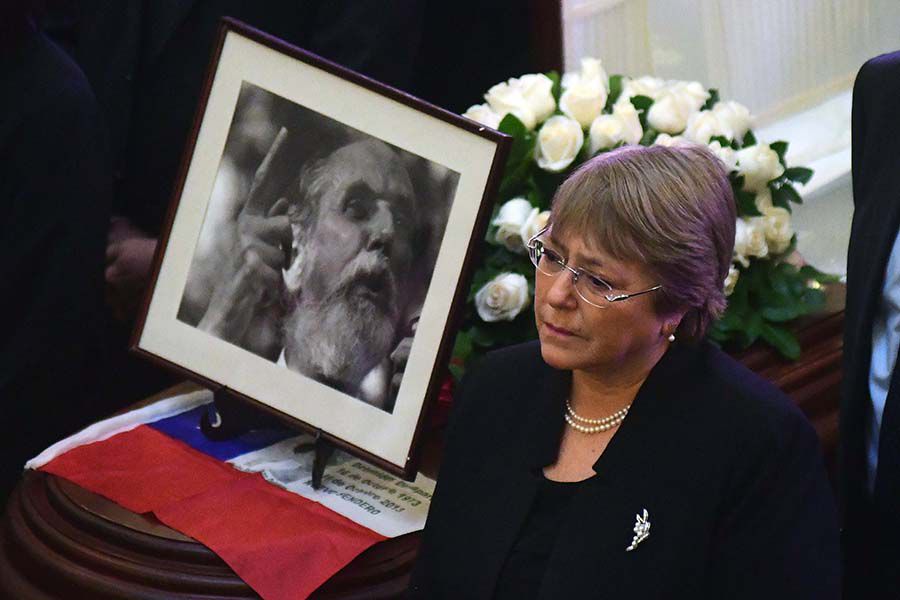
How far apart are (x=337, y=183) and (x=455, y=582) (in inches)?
25.9

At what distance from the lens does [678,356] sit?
1.86 m

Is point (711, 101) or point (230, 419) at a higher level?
point (711, 101)

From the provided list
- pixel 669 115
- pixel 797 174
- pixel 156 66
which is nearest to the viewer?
pixel 669 115

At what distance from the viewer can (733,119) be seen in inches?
98.1

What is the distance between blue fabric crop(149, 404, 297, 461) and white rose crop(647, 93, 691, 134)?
819 millimetres

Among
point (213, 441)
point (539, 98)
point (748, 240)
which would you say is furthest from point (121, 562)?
point (748, 240)

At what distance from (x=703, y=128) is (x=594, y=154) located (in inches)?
7.8

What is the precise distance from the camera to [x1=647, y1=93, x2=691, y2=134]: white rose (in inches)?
96.4

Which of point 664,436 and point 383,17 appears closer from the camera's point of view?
point 664,436

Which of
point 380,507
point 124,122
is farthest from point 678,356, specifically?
point 124,122

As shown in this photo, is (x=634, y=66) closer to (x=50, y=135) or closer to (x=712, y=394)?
(x=50, y=135)

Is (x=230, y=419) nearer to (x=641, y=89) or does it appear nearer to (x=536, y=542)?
(x=536, y=542)

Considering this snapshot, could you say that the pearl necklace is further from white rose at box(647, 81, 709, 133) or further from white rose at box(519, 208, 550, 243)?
white rose at box(647, 81, 709, 133)

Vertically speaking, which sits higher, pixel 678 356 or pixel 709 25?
pixel 709 25
